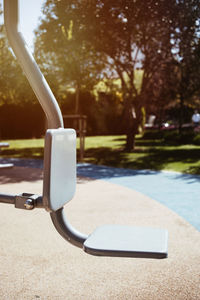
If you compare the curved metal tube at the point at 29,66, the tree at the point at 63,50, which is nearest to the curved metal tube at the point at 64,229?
the curved metal tube at the point at 29,66

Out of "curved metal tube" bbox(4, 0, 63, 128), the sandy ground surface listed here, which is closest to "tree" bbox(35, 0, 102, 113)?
the sandy ground surface

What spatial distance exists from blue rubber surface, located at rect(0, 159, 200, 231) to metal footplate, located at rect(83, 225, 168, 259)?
Result: 102 inches

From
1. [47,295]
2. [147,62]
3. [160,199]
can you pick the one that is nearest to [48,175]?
[47,295]

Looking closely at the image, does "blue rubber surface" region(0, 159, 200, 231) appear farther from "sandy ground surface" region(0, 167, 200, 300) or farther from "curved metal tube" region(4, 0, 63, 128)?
"curved metal tube" region(4, 0, 63, 128)

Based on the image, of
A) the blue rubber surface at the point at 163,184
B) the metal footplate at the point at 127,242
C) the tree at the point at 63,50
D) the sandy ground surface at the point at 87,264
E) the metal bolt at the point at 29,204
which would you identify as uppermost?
the tree at the point at 63,50

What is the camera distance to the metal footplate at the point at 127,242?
1.78 meters

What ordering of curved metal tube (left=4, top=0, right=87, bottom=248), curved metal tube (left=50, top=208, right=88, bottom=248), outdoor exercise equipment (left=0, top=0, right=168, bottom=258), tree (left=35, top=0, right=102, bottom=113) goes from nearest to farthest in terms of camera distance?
outdoor exercise equipment (left=0, top=0, right=168, bottom=258) → curved metal tube (left=4, top=0, right=87, bottom=248) → curved metal tube (left=50, top=208, right=88, bottom=248) → tree (left=35, top=0, right=102, bottom=113)

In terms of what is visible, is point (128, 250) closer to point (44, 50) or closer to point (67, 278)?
point (67, 278)

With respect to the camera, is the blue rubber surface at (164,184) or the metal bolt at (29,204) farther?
the blue rubber surface at (164,184)

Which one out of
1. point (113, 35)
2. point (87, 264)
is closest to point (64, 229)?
point (87, 264)

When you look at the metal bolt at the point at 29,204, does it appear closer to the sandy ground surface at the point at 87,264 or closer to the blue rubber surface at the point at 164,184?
the sandy ground surface at the point at 87,264

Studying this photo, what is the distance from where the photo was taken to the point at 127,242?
192 cm

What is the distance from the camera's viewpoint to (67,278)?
118 inches

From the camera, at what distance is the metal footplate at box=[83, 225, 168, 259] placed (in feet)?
5.83
